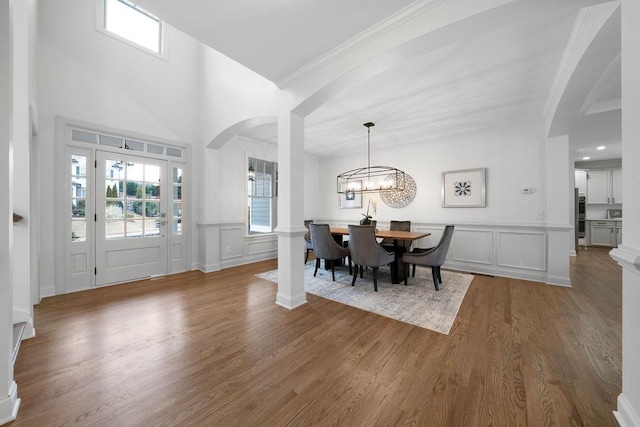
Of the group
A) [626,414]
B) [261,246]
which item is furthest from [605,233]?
[261,246]

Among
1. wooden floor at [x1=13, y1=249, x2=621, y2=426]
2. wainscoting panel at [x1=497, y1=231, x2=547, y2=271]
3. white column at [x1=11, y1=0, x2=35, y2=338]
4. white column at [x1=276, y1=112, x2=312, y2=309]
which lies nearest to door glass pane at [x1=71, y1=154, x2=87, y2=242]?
wooden floor at [x1=13, y1=249, x2=621, y2=426]

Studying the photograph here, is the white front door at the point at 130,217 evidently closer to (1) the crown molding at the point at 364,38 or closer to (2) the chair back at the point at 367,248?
(1) the crown molding at the point at 364,38

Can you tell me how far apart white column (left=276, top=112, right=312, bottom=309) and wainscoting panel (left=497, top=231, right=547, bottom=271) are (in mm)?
3559

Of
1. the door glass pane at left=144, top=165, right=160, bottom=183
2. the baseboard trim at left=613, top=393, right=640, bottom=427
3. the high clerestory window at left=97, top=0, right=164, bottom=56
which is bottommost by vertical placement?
the baseboard trim at left=613, top=393, right=640, bottom=427

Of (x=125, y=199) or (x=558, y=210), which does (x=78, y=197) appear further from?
(x=558, y=210)

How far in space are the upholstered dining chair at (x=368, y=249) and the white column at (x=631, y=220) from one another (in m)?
2.21

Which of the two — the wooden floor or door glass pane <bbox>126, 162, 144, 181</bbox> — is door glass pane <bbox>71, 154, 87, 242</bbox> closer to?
door glass pane <bbox>126, 162, 144, 181</bbox>

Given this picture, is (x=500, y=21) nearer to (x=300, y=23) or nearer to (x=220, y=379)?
(x=300, y=23)

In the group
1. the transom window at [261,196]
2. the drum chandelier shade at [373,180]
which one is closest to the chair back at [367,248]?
the drum chandelier shade at [373,180]

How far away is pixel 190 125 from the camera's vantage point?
4387 millimetres

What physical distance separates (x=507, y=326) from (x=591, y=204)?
7.84 m

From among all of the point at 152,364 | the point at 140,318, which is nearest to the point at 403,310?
the point at 152,364

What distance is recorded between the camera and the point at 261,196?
215 inches

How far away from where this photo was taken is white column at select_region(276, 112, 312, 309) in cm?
282
